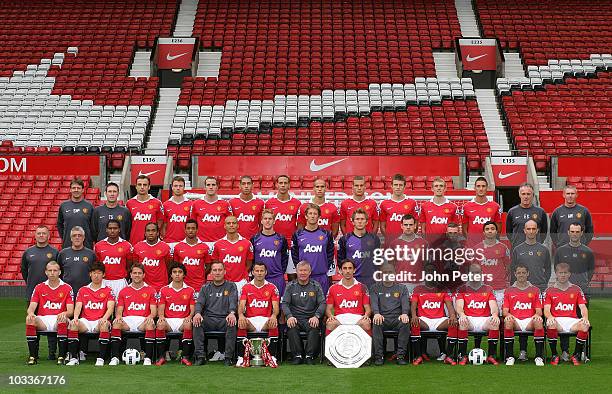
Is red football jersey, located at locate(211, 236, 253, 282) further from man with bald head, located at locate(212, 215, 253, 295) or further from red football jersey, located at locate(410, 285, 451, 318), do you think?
red football jersey, located at locate(410, 285, 451, 318)

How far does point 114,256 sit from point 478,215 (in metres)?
4.32

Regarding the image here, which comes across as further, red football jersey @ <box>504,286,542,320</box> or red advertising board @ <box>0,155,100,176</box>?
red advertising board @ <box>0,155,100,176</box>

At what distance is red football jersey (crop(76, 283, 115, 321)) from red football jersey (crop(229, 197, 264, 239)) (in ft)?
6.69

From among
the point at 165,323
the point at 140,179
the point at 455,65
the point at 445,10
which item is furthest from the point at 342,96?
the point at 165,323

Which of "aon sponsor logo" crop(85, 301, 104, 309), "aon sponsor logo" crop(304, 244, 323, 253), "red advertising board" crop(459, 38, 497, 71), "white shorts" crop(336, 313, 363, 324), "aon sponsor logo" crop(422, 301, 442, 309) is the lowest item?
"white shorts" crop(336, 313, 363, 324)

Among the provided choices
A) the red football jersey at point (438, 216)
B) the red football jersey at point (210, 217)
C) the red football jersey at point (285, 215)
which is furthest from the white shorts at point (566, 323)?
the red football jersey at point (210, 217)

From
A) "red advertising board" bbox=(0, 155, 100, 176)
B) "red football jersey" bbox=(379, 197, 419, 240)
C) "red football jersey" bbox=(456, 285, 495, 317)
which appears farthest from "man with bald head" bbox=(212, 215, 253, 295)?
"red advertising board" bbox=(0, 155, 100, 176)

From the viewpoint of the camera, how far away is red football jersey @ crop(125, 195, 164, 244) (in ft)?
39.2

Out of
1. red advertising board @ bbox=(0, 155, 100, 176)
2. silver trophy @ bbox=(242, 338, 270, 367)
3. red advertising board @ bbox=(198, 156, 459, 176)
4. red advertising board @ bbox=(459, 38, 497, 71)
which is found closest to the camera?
silver trophy @ bbox=(242, 338, 270, 367)

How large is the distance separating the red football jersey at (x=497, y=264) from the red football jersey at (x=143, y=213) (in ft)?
13.0

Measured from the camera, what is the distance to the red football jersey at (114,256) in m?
11.1

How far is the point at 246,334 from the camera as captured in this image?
1027 cm

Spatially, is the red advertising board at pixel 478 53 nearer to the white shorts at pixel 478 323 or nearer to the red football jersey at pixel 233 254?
the red football jersey at pixel 233 254

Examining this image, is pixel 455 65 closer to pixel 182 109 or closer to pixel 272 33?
pixel 272 33
